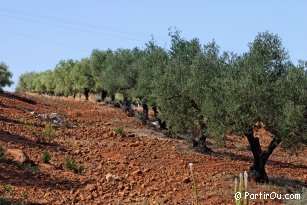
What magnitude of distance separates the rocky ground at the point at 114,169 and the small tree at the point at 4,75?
32022 millimetres

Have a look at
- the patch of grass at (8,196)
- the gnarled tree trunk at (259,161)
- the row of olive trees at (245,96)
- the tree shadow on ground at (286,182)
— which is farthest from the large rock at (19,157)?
the tree shadow on ground at (286,182)

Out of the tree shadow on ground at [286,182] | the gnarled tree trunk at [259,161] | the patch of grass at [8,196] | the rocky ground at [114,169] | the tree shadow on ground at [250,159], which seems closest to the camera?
the patch of grass at [8,196]

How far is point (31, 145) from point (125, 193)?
6.76 meters

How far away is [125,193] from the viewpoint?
44.2ft

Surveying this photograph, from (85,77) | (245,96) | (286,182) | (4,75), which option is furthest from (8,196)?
(85,77)

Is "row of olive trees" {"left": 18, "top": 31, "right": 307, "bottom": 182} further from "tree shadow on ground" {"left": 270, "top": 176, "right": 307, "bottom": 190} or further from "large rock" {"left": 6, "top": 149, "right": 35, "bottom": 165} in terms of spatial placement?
"large rock" {"left": 6, "top": 149, "right": 35, "bottom": 165}

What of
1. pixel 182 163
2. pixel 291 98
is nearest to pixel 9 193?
pixel 182 163

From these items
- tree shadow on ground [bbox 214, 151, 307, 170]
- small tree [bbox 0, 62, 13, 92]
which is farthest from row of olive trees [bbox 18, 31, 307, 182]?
small tree [bbox 0, 62, 13, 92]

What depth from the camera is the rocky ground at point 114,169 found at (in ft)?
42.8

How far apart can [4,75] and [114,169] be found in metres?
44.9

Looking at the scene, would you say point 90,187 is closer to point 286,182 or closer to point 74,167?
point 74,167

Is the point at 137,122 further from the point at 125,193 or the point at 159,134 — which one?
the point at 125,193

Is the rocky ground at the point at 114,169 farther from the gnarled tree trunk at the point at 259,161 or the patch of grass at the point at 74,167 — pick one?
the gnarled tree trunk at the point at 259,161

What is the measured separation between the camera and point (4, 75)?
57.7 metres
